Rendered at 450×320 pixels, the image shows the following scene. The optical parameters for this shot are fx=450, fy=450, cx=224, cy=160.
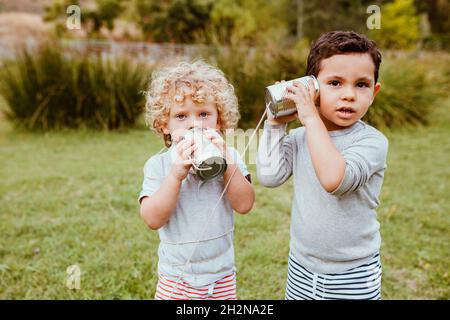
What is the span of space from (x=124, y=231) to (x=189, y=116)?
2.35m

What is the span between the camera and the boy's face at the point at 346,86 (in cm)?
153

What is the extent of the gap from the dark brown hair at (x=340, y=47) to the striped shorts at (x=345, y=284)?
733 mm

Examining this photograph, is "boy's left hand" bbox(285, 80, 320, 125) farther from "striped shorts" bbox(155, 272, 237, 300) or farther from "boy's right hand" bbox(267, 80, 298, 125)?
"striped shorts" bbox(155, 272, 237, 300)

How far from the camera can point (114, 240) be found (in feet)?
12.0

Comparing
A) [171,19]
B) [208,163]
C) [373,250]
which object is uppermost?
[171,19]

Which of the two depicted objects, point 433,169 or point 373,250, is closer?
point 373,250

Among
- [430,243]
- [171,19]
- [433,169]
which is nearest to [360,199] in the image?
[430,243]

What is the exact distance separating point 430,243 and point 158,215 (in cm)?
281

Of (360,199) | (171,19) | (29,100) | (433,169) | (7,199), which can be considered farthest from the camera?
(171,19)

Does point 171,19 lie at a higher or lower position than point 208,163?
higher

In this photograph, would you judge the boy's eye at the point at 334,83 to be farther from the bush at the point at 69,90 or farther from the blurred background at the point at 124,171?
the bush at the point at 69,90

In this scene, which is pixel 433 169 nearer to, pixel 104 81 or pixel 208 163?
pixel 208 163

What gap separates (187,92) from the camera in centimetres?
169

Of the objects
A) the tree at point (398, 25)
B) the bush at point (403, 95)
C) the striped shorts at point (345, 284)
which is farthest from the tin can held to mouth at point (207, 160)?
the tree at point (398, 25)
